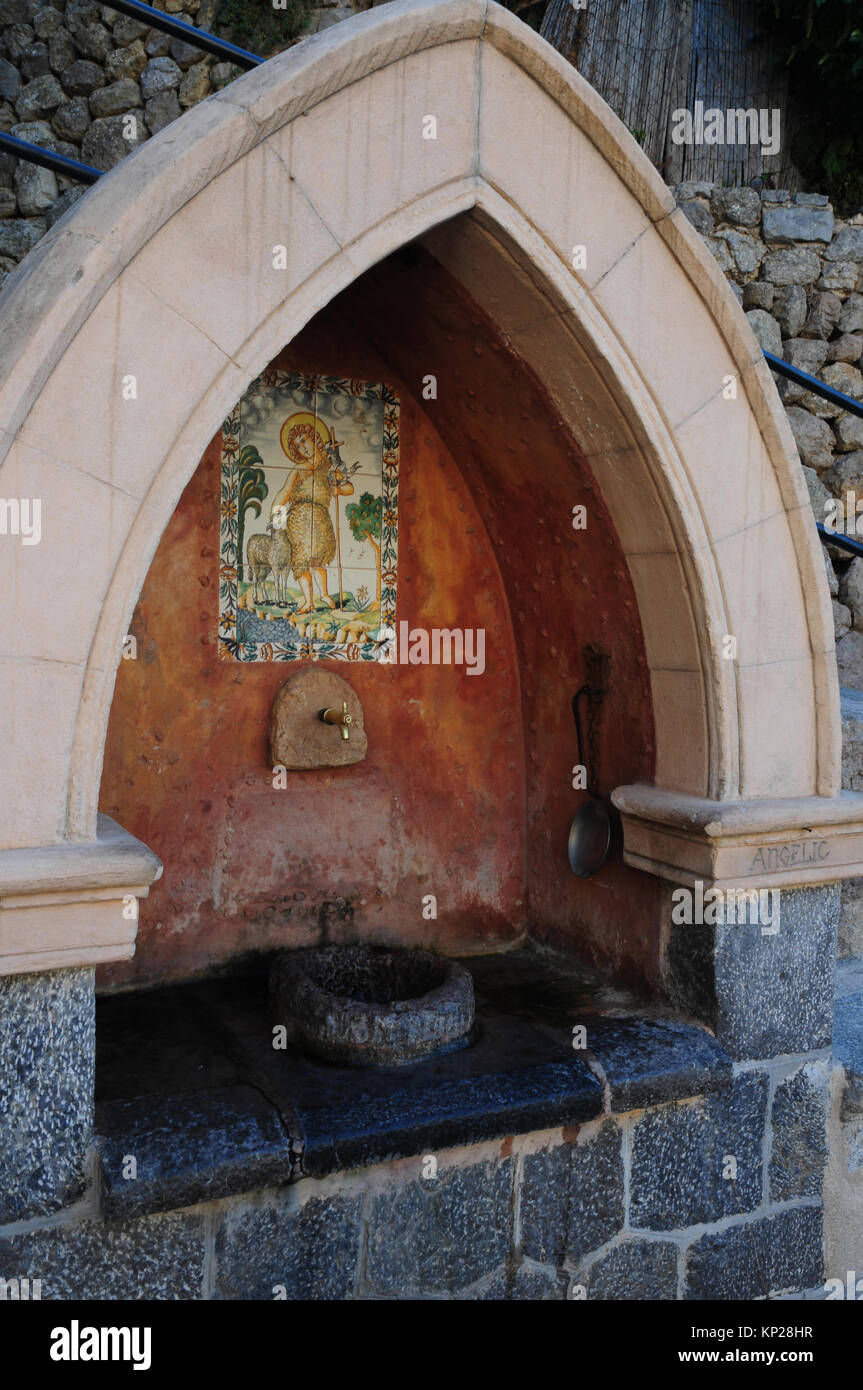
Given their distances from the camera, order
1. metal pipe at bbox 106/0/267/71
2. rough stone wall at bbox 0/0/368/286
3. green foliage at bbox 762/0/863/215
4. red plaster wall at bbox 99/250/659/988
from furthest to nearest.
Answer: rough stone wall at bbox 0/0/368/286
green foliage at bbox 762/0/863/215
red plaster wall at bbox 99/250/659/988
metal pipe at bbox 106/0/267/71

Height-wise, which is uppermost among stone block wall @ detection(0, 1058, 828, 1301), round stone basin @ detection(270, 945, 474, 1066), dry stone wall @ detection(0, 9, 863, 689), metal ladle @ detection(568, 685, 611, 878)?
dry stone wall @ detection(0, 9, 863, 689)

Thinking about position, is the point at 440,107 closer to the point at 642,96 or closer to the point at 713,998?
the point at 713,998

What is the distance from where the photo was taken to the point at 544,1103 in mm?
2352

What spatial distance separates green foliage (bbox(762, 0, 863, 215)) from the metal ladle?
4.51m

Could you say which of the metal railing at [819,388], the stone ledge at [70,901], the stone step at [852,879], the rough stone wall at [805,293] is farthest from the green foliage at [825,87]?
the stone ledge at [70,901]

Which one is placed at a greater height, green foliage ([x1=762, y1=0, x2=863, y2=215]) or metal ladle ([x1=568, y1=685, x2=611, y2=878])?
green foliage ([x1=762, y1=0, x2=863, y2=215])

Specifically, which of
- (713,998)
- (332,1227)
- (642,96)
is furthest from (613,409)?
(642,96)

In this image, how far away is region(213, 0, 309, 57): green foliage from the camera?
20.1 feet

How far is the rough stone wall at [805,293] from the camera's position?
5.68 metres

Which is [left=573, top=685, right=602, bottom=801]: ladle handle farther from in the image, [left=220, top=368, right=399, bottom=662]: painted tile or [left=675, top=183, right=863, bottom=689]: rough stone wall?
[left=675, top=183, right=863, bottom=689]: rough stone wall

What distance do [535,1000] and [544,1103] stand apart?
72 centimetres

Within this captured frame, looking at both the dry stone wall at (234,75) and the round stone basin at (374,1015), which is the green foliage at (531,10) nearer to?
the dry stone wall at (234,75)

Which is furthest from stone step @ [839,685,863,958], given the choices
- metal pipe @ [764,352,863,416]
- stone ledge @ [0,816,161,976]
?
stone ledge @ [0,816,161,976]

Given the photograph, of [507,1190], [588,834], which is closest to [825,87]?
[588,834]
